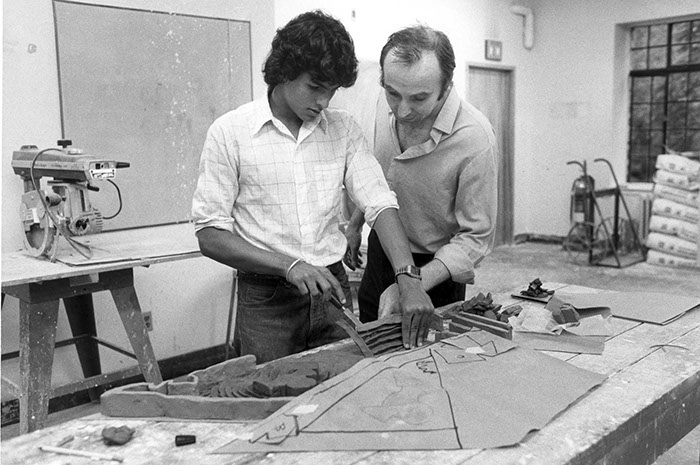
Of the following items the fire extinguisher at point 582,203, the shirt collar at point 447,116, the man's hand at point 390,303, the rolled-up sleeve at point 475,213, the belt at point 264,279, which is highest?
the shirt collar at point 447,116

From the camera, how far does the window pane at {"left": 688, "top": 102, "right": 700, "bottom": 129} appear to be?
22.9 ft

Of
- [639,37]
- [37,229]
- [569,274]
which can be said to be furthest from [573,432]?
[639,37]

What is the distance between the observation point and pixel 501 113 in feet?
24.7

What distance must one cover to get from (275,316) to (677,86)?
257 inches

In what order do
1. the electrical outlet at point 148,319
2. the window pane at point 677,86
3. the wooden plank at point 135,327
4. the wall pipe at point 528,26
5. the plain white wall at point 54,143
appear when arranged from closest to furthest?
the wooden plank at point 135,327 → the plain white wall at point 54,143 → the electrical outlet at point 148,319 → the window pane at point 677,86 → the wall pipe at point 528,26

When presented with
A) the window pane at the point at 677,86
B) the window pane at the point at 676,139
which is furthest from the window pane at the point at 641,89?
the window pane at the point at 676,139

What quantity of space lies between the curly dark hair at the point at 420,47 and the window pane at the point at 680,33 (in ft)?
19.7

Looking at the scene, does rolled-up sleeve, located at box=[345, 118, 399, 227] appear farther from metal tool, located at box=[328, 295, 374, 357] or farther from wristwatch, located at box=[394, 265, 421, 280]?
metal tool, located at box=[328, 295, 374, 357]

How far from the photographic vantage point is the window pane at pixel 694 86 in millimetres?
6945

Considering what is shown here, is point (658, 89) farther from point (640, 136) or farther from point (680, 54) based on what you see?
point (640, 136)

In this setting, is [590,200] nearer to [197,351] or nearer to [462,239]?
[197,351]

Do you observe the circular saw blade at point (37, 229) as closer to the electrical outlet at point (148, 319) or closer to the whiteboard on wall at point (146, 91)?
Result: the whiteboard on wall at point (146, 91)

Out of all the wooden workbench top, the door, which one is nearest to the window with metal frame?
the door

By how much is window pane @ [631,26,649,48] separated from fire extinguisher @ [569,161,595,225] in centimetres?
162
